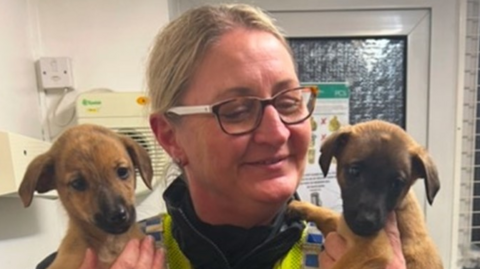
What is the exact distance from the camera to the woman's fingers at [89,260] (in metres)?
0.90

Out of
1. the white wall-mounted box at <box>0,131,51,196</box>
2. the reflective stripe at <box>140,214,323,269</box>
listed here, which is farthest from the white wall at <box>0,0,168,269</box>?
the reflective stripe at <box>140,214,323,269</box>

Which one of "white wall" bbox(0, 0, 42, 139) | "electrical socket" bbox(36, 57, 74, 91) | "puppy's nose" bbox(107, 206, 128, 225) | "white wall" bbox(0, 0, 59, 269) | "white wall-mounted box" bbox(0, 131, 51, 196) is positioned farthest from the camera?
"electrical socket" bbox(36, 57, 74, 91)

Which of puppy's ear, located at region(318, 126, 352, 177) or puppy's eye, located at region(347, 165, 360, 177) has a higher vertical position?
puppy's ear, located at region(318, 126, 352, 177)

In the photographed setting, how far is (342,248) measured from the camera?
988 millimetres

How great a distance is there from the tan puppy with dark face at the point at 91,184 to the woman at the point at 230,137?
0.05m

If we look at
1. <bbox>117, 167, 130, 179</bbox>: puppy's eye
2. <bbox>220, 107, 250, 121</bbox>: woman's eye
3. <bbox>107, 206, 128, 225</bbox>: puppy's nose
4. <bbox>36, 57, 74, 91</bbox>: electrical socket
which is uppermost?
<bbox>36, 57, 74, 91</bbox>: electrical socket

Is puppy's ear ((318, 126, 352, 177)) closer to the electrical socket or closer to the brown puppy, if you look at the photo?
the brown puppy

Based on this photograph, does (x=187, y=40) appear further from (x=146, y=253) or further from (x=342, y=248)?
(x=342, y=248)

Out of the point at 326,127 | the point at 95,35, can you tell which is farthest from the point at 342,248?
the point at 95,35

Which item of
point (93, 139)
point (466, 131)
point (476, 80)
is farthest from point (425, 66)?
point (93, 139)

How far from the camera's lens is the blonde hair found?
0.99 metres

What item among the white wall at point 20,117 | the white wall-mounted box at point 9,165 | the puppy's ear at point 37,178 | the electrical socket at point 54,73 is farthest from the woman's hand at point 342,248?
the electrical socket at point 54,73

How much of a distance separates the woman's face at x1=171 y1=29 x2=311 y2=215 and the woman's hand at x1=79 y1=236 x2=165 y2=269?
19cm

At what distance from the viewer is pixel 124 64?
2.10m
